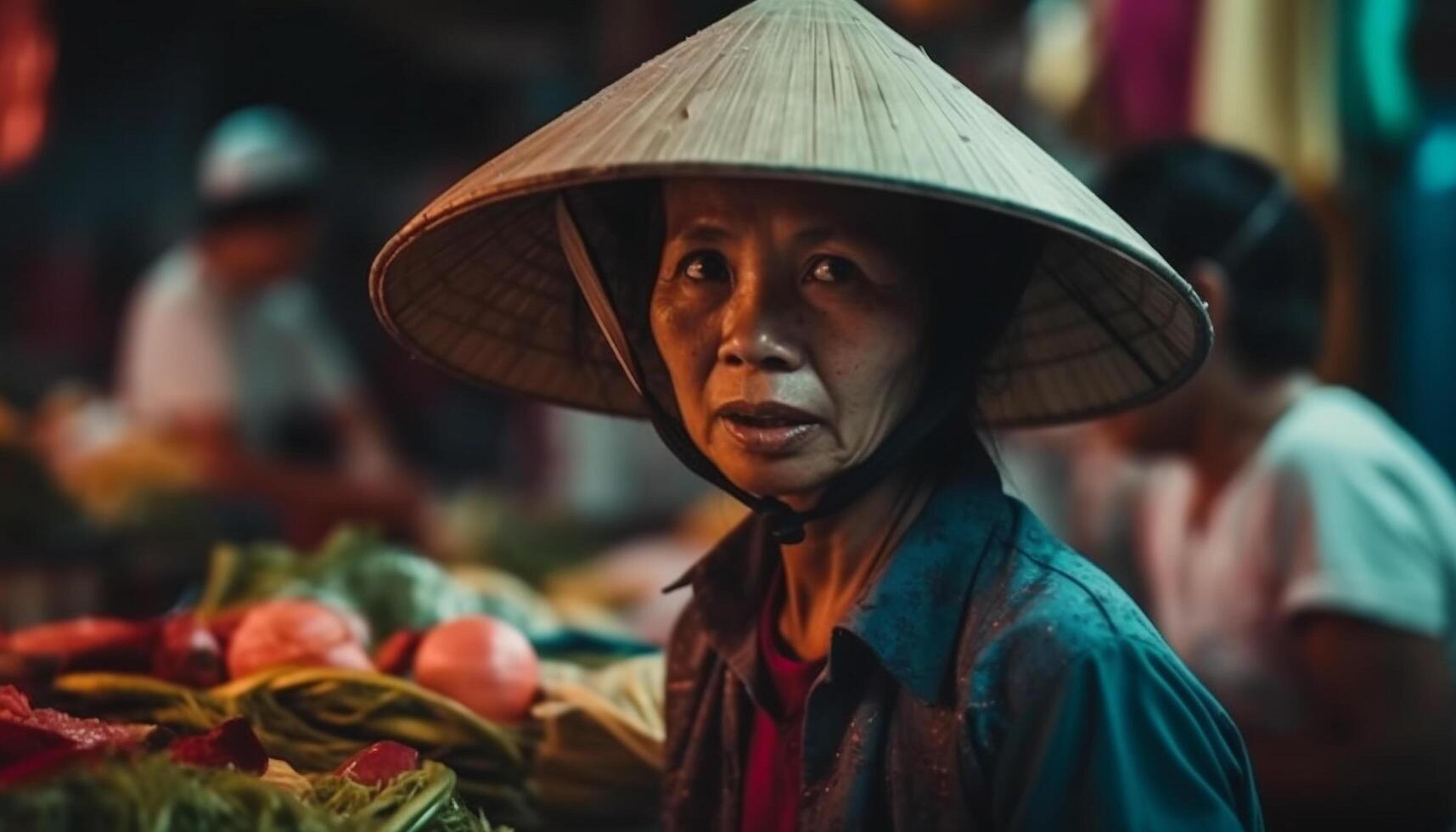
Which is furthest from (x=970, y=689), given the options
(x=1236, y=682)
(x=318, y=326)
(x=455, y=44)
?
(x=455, y=44)

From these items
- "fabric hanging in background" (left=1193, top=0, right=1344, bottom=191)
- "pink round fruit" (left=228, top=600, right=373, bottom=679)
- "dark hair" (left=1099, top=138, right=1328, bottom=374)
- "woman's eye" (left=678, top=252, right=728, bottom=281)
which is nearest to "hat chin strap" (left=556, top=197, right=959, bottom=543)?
"woman's eye" (left=678, top=252, right=728, bottom=281)

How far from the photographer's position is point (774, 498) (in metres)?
1.99

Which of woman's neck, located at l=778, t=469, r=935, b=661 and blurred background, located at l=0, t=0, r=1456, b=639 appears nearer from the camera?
woman's neck, located at l=778, t=469, r=935, b=661

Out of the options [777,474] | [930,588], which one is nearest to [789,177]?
[777,474]

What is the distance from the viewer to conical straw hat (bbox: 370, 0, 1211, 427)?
174 cm

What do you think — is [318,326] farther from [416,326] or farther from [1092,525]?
[416,326]

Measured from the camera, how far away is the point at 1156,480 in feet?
13.9

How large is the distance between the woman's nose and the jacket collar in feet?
0.77

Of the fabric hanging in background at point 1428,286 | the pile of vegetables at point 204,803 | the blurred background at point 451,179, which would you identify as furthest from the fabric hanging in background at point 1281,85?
the pile of vegetables at point 204,803

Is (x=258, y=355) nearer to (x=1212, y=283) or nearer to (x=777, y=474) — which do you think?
(x=1212, y=283)

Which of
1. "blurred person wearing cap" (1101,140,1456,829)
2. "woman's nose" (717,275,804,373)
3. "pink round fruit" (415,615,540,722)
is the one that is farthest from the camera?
"blurred person wearing cap" (1101,140,1456,829)

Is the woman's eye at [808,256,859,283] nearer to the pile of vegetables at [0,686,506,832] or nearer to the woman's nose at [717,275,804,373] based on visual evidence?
the woman's nose at [717,275,804,373]

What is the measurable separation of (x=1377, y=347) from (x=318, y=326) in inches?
147

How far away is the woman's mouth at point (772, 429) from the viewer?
6.19 feet
